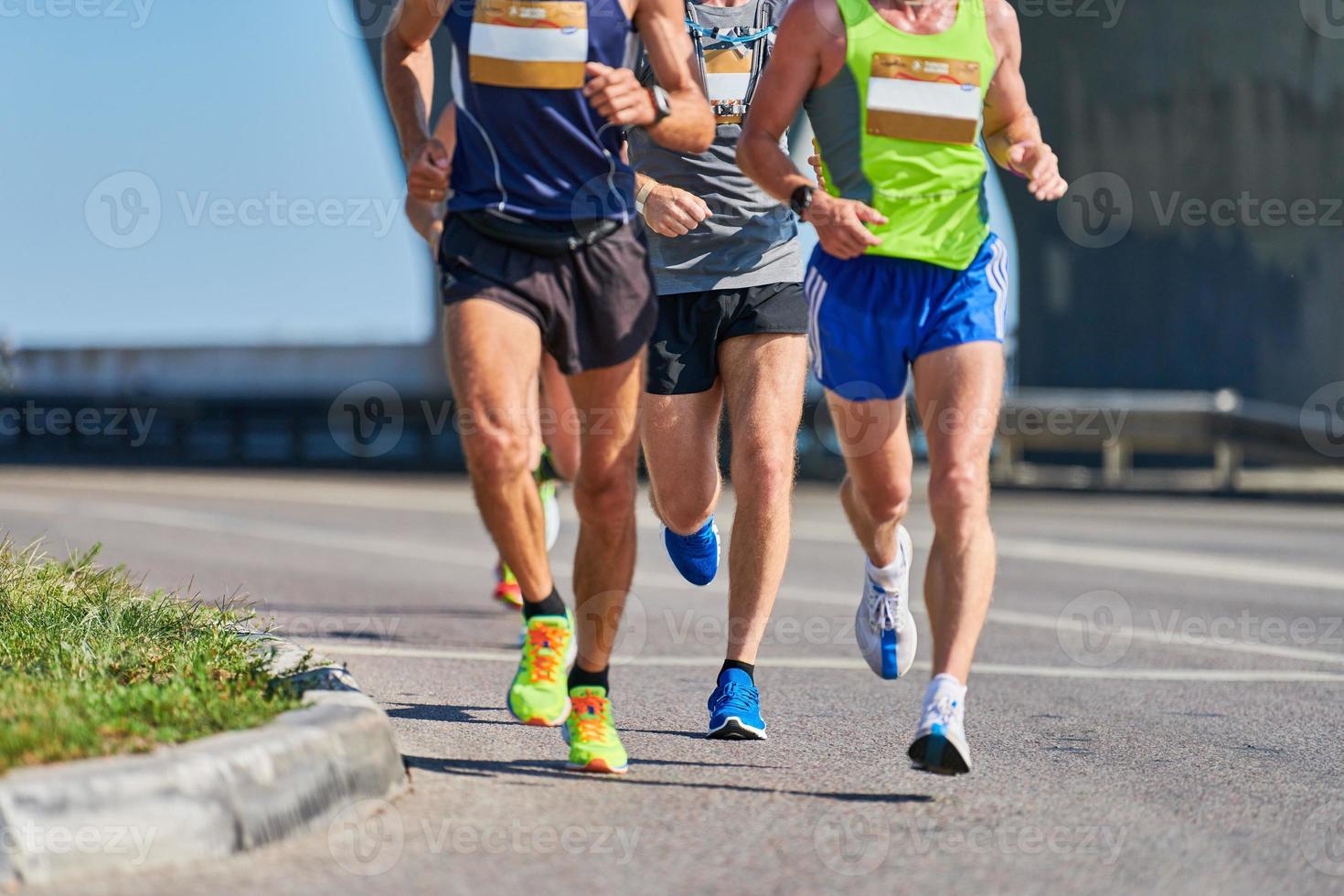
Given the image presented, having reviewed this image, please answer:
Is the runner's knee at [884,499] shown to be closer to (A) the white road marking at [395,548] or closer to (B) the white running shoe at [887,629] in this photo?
(B) the white running shoe at [887,629]

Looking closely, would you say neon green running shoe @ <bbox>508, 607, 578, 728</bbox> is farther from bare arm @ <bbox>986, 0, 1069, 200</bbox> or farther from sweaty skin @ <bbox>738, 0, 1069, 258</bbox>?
bare arm @ <bbox>986, 0, 1069, 200</bbox>

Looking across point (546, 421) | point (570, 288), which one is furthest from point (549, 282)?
point (546, 421)

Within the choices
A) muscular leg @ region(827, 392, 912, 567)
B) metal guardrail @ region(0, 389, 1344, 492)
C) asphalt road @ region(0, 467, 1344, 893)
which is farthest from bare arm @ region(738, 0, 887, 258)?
metal guardrail @ region(0, 389, 1344, 492)

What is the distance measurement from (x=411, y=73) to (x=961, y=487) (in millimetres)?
1829

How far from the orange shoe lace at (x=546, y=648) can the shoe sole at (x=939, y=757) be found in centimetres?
90

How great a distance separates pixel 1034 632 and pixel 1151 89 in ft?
56.5

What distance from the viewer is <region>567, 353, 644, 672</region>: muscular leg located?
4629 millimetres

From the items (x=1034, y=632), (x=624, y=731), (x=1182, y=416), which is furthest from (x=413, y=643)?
(x=1182, y=416)

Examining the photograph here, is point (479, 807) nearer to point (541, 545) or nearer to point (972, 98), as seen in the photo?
point (541, 545)

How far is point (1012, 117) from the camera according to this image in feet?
16.6

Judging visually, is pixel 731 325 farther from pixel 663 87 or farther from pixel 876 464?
pixel 663 87

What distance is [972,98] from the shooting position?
4801mm

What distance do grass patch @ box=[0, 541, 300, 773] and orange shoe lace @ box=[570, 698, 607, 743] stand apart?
29.7 inches

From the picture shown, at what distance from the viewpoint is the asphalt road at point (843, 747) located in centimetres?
371
